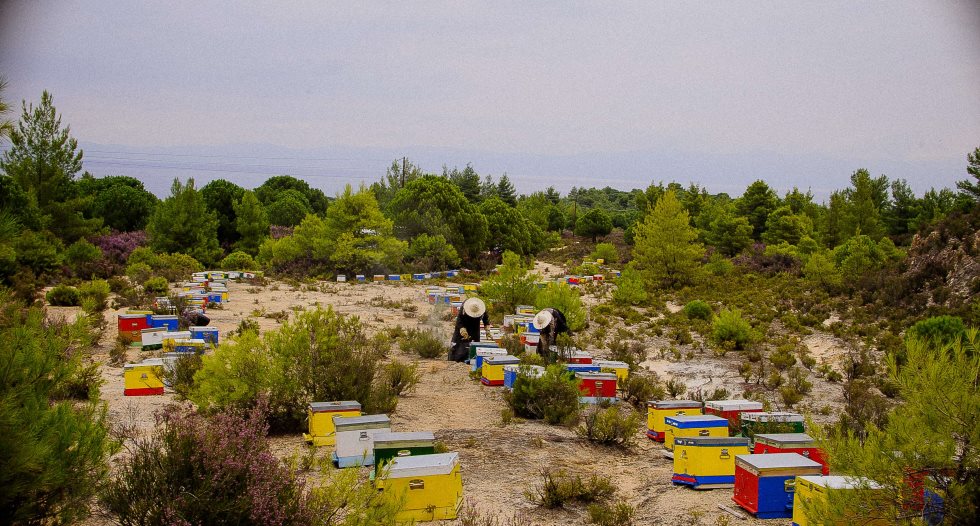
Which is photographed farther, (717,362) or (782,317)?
(782,317)

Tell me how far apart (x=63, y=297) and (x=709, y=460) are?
71.9 feet

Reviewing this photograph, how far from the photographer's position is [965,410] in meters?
4.64

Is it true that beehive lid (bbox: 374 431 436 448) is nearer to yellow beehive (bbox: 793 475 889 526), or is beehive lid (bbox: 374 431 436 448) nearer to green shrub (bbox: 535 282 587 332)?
yellow beehive (bbox: 793 475 889 526)

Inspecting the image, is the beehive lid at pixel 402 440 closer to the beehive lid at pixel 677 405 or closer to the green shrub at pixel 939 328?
the beehive lid at pixel 677 405

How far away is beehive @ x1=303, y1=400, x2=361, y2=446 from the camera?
29.8 ft

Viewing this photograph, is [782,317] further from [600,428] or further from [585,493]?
[585,493]

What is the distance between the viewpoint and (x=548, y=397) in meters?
11.2

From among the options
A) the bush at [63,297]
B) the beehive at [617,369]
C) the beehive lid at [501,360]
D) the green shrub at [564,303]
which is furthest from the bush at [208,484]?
the bush at [63,297]

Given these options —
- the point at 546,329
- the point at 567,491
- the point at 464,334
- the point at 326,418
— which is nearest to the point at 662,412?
the point at 567,491

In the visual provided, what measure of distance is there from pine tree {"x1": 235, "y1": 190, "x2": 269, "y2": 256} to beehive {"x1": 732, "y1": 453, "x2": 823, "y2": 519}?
40883 millimetres

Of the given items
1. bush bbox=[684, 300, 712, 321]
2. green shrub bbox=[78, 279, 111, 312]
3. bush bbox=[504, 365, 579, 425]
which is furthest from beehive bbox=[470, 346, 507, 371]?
green shrub bbox=[78, 279, 111, 312]

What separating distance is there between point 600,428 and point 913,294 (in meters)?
19.2

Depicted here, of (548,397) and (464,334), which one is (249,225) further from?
(548,397)

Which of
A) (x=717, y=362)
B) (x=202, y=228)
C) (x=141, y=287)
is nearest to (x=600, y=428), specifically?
(x=717, y=362)
